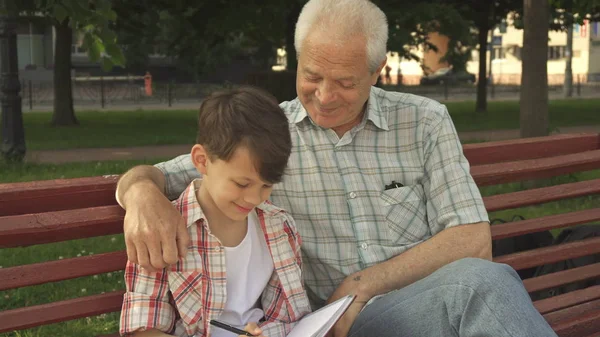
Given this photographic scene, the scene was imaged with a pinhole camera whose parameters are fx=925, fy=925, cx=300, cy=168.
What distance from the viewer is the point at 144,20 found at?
60.4 ft

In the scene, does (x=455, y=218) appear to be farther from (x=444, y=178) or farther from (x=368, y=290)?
(x=368, y=290)

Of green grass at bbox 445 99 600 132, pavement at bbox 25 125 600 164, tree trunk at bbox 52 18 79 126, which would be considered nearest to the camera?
pavement at bbox 25 125 600 164

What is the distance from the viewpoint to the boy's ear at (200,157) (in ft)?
8.24

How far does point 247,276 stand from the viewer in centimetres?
267

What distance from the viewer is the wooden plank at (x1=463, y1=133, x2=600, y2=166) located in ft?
13.2

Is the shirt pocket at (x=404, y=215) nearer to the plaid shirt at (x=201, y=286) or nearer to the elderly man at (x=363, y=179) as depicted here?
the elderly man at (x=363, y=179)

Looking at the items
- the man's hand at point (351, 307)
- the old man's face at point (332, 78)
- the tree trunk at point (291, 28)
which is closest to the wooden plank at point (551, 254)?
the man's hand at point (351, 307)

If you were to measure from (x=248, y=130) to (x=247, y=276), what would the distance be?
1.58 ft

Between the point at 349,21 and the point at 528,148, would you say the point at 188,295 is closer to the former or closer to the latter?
the point at 349,21

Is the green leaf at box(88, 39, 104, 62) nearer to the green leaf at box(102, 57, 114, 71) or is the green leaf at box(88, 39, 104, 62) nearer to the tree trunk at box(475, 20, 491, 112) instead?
the green leaf at box(102, 57, 114, 71)

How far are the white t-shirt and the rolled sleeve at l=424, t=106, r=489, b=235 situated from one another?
0.70 m

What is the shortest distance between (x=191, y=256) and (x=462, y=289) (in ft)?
2.46

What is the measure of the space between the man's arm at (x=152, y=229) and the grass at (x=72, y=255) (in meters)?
2.21

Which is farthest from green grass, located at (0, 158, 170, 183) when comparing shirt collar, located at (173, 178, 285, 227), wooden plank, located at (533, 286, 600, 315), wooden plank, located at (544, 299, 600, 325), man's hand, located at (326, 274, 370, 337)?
shirt collar, located at (173, 178, 285, 227)
